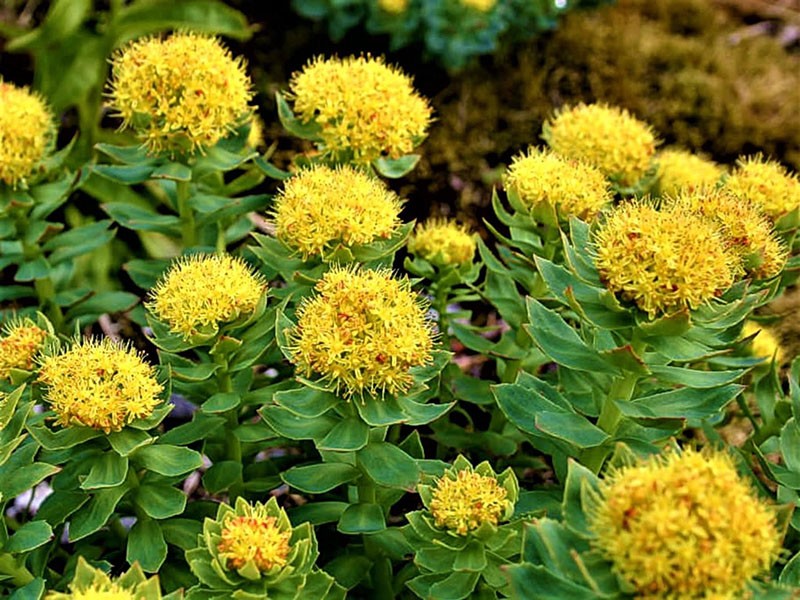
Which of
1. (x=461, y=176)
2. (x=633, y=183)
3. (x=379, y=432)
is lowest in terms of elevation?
(x=461, y=176)

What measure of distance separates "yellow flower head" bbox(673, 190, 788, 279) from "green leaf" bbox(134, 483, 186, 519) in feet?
4.33

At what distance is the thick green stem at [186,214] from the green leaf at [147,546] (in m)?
0.93

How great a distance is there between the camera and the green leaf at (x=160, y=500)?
2.03m

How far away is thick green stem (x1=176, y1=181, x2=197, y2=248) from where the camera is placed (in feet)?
8.65

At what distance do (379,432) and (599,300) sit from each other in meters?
0.58

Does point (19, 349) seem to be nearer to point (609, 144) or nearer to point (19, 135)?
point (19, 135)

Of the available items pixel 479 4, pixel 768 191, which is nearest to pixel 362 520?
pixel 768 191

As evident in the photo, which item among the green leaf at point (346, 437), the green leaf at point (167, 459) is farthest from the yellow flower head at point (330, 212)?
the green leaf at point (167, 459)

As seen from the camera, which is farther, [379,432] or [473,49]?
[473,49]

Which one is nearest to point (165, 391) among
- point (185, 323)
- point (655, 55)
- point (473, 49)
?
point (185, 323)

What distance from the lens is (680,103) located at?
4789 millimetres

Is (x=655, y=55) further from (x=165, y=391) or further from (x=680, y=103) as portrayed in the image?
(x=165, y=391)

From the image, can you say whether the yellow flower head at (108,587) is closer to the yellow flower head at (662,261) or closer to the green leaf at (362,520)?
the green leaf at (362,520)

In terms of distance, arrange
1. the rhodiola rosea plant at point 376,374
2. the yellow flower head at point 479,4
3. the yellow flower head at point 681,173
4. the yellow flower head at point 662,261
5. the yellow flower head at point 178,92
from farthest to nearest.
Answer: the yellow flower head at point 479,4
the yellow flower head at point 681,173
the yellow flower head at point 178,92
the yellow flower head at point 662,261
the rhodiola rosea plant at point 376,374
